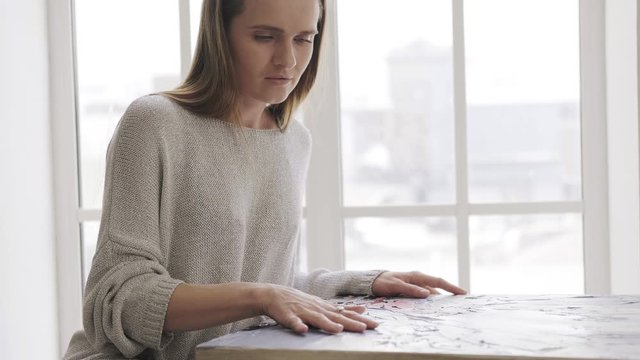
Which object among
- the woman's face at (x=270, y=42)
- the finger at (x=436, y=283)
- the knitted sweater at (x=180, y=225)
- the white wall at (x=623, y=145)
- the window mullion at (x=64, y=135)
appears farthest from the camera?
the window mullion at (x=64, y=135)

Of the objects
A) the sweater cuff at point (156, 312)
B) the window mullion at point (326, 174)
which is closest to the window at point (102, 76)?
the window mullion at point (326, 174)

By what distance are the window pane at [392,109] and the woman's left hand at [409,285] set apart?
31.6 inches

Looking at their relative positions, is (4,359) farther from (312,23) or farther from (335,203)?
(312,23)

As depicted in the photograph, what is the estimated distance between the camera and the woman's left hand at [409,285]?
142 cm

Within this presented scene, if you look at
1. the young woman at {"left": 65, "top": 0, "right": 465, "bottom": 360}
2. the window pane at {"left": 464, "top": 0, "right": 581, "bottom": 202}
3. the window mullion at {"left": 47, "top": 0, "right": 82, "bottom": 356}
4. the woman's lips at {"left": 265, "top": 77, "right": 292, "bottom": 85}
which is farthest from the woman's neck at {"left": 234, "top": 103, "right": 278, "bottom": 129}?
the window mullion at {"left": 47, "top": 0, "right": 82, "bottom": 356}

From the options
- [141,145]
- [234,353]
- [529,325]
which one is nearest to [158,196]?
[141,145]

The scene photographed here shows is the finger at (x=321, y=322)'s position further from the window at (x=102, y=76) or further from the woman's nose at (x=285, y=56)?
the window at (x=102, y=76)

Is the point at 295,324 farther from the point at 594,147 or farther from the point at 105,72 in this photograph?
the point at 105,72

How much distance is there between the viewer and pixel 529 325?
110 cm

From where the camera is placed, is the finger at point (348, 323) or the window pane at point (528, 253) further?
the window pane at point (528, 253)

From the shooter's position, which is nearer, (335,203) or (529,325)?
(529,325)

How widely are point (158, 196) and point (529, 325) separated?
0.56 metres

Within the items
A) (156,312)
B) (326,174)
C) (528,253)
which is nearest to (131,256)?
(156,312)

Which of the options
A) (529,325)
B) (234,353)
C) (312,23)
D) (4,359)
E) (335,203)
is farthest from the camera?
(335,203)
